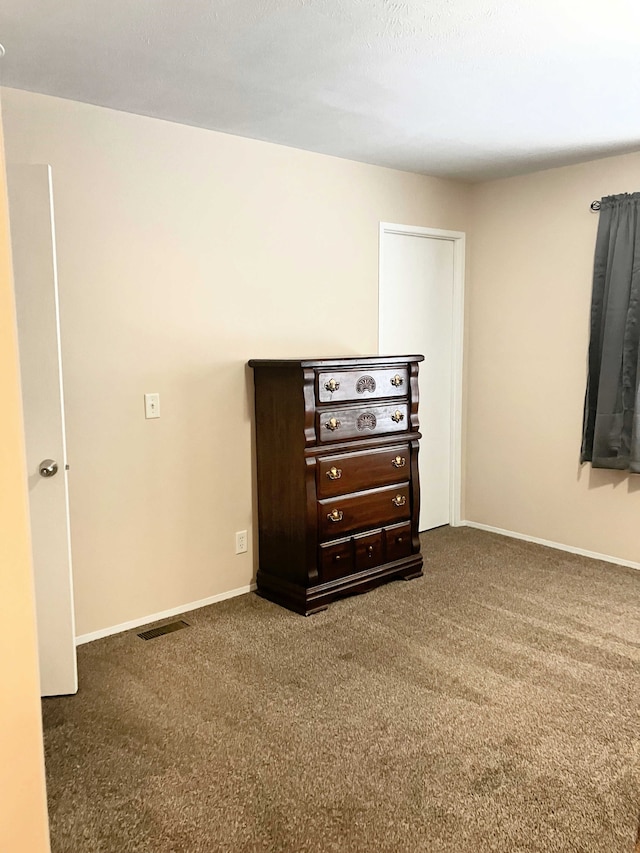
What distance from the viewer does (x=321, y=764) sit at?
225cm

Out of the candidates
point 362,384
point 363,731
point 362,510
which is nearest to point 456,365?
point 362,384

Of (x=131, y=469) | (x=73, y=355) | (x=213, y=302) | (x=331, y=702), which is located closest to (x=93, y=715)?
(x=331, y=702)

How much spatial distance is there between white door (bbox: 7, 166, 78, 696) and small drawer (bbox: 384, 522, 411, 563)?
1.73 metres

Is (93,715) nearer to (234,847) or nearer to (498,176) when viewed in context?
(234,847)

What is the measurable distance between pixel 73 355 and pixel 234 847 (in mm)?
2032

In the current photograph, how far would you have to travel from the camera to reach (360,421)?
360 cm

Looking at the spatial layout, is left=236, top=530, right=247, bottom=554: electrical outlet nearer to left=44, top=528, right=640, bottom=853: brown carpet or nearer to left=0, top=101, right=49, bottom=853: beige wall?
left=44, top=528, right=640, bottom=853: brown carpet

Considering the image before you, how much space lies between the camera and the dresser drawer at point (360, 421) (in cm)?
346

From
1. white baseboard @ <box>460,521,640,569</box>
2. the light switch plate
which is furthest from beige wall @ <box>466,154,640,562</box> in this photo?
the light switch plate

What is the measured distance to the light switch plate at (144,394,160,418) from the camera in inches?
130

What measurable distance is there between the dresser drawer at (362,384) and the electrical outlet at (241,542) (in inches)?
34.3

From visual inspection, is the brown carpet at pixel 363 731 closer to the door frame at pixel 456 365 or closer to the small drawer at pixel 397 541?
the small drawer at pixel 397 541

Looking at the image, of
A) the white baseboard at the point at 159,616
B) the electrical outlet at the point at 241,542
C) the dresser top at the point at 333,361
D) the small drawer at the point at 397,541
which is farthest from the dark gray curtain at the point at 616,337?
the white baseboard at the point at 159,616

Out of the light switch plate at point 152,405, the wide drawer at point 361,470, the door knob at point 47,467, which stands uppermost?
the light switch plate at point 152,405
